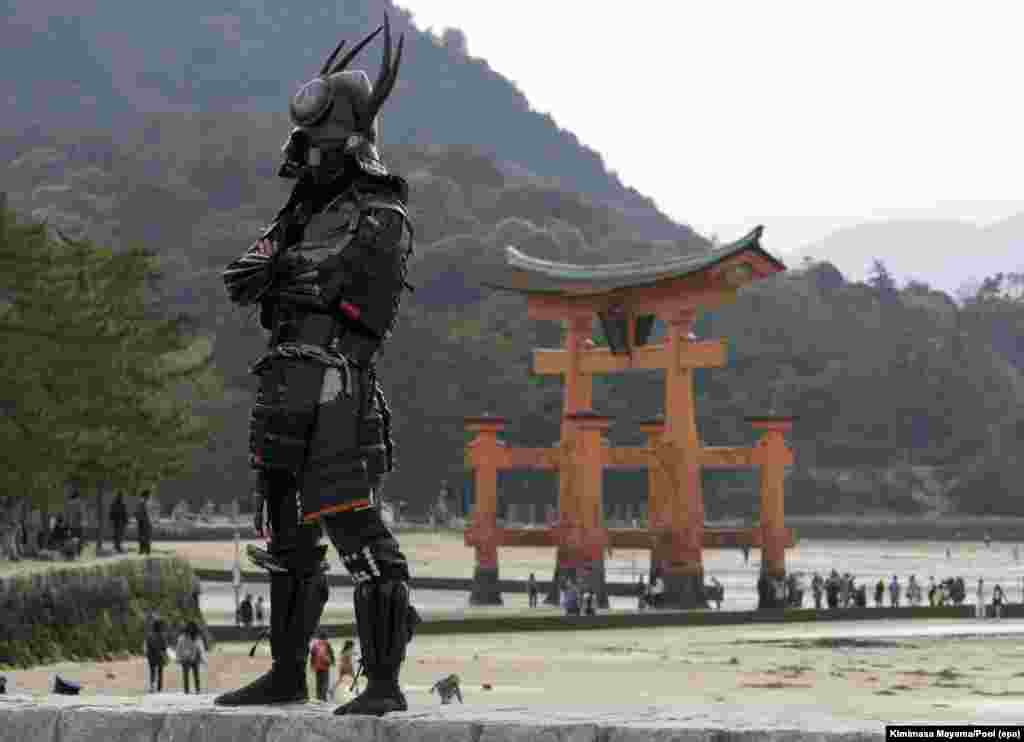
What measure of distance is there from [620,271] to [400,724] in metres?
37.4

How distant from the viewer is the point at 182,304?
102m

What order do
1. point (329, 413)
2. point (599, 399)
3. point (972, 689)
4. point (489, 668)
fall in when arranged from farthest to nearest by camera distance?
1. point (599, 399)
2. point (489, 668)
3. point (972, 689)
4. point (329, 413)

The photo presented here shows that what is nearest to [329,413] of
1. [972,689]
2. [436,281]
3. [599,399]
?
[972,689]

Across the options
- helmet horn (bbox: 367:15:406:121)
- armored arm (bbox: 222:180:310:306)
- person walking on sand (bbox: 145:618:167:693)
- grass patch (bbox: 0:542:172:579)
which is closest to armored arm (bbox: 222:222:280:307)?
armored arm (bbox: 222:180:310:306)

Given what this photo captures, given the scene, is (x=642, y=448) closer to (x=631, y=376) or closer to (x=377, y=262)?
(x=377, y=262)

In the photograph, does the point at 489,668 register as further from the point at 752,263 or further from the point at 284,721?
the point at 284,721

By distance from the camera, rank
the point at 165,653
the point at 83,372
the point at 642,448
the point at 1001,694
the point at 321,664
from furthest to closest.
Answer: the point at 642,448
the point at 83,372
the point at 1001,694
the point at 165,653
the point at 321,664

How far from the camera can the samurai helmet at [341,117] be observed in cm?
645

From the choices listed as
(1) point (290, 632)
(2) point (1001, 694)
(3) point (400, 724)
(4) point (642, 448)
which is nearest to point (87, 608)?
(2) point (1001, 694)

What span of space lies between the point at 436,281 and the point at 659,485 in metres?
66.9

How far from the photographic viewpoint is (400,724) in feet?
18.3

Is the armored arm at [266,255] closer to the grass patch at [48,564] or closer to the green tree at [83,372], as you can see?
the grass patch at [48,564]

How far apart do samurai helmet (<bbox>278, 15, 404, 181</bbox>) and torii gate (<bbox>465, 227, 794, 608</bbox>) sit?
33.7 metres

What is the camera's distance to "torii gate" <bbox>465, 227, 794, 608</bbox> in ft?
136
